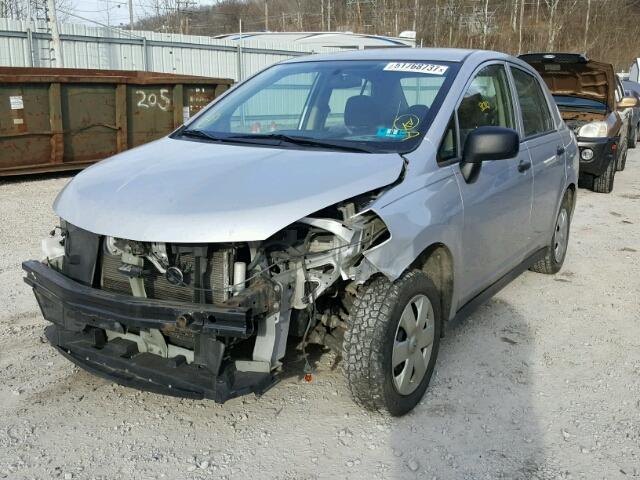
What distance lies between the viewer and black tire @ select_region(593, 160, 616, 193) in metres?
10.2

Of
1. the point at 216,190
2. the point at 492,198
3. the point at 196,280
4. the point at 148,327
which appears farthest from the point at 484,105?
the point at 148,327

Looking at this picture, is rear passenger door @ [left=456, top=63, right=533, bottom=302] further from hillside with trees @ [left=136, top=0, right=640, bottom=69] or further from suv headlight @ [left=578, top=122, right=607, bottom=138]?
hillside with trees @ [left=136, top=0, right=640, bottom=69]

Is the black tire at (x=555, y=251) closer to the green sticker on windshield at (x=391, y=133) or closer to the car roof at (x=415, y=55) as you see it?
the car roof at (x=415, y=55)

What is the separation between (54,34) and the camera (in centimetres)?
1585

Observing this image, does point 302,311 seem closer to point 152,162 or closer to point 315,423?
point 315,423

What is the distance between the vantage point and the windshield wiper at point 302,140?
3.41m

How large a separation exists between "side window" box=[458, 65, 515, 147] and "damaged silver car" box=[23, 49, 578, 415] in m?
0.02

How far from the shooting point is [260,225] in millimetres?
2654

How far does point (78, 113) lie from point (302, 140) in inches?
303

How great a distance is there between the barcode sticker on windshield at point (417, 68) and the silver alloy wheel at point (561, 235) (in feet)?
7.32

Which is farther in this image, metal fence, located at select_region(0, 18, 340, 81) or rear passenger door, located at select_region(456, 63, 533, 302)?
metal fence, located at select_region(0, 18, 340, 81)

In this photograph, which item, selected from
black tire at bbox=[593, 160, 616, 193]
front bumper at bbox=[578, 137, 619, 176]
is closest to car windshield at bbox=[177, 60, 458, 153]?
front bumper at bbox=[578, 137, 619, 176]

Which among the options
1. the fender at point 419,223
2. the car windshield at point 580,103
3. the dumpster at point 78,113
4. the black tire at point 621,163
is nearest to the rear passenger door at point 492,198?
the fender at point 419,223

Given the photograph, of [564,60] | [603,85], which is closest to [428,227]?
[564,60]
